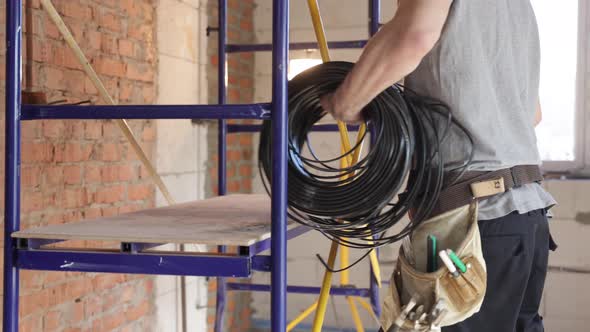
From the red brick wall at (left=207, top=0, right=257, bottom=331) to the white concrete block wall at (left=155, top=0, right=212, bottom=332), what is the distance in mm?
109

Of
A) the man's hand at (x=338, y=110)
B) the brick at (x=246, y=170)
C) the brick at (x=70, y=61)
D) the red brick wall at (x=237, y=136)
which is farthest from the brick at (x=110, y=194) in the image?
the brick at (x=246, y=170)

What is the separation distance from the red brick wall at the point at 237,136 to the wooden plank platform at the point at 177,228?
177cm

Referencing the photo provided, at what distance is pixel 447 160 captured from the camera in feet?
5.78

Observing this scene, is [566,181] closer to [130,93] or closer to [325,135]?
[325,135]

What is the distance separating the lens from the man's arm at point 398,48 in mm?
1558

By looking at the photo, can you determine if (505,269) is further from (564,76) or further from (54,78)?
(564,76)

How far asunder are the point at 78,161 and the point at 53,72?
35cm

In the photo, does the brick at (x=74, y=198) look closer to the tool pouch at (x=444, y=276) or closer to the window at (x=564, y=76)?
the tool pouch at (x=444, y=276)

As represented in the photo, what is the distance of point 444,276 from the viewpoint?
5.49 feet

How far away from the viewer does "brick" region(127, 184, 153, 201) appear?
297 centimetres

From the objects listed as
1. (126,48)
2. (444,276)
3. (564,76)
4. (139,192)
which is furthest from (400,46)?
(564,76)

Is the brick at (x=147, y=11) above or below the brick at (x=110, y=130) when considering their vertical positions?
above

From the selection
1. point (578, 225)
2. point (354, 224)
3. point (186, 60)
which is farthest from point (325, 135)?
point (354, 224)

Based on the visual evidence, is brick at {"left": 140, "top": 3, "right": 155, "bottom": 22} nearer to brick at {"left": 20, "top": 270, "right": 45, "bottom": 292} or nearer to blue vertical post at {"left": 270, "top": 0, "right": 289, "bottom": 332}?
brick at {"left": 20, "top": 270, "right": 45, "bottom": 292}
